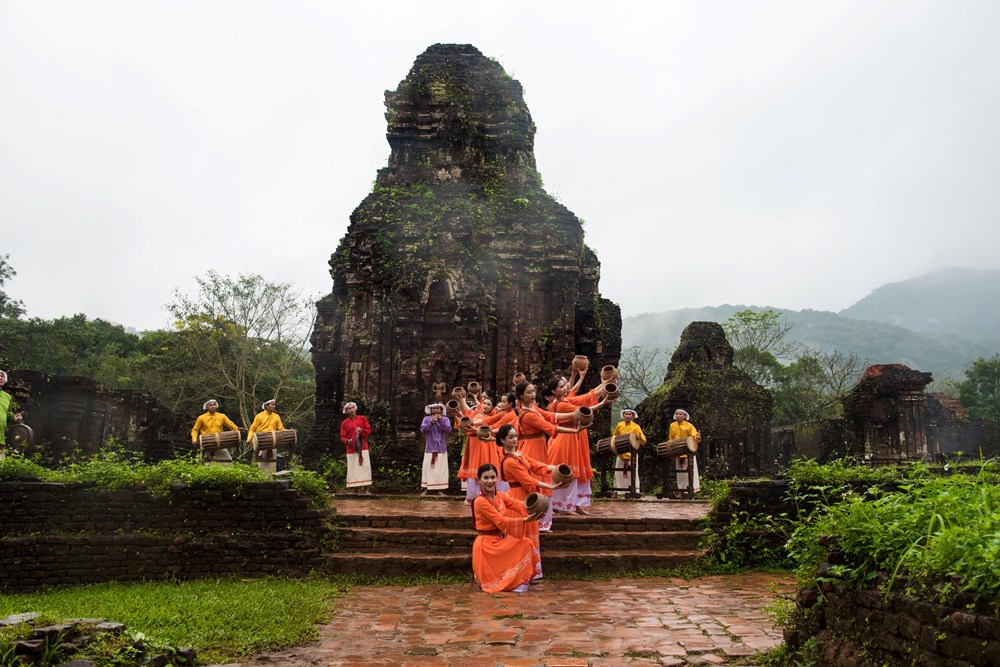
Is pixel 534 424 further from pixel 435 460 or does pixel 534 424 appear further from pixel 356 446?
pixel 356 446

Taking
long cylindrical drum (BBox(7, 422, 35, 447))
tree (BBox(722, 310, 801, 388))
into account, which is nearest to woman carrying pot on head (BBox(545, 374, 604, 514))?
long cylindrical drum (BBox(7, 422, 35, 447))

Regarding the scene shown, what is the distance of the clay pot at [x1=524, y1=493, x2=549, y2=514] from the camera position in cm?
691

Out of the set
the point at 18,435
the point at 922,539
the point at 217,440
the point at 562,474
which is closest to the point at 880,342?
the point at 217,440

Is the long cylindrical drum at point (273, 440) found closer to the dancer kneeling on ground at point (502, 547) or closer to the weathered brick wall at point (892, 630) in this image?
the dancer kneeling on ground at point (502, 547)

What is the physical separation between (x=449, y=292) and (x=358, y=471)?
4903 mm

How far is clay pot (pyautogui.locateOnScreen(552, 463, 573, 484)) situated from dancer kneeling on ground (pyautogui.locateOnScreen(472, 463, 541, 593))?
447 millimetres

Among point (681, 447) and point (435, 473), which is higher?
point (681, 447)

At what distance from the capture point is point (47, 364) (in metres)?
33.1

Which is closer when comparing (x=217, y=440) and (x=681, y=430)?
(x=217, y=440)

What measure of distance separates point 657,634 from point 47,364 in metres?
34.6

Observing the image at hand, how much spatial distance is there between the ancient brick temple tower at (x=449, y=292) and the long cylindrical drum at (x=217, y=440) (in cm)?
448

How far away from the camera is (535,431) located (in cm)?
937

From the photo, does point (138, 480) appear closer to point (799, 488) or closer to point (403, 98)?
point (799, 488)

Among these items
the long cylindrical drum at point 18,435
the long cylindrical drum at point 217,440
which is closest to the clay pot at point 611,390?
the long cylindrical drum at point 217,440
